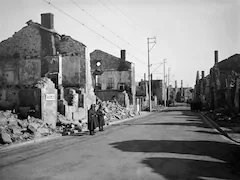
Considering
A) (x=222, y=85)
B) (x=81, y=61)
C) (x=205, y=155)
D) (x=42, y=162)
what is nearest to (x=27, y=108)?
(x=42, y=162)

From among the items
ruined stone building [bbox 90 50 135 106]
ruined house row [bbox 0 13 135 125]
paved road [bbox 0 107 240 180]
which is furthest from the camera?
ruined stone building [bbox 90 50 135 106]

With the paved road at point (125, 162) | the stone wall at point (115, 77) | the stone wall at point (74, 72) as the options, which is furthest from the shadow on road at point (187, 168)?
the stone wall at point (115, 77)

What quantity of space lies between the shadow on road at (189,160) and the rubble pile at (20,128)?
5.11m

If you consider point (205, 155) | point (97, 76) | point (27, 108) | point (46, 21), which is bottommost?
point (205, 155)

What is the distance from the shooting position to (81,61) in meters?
31.2

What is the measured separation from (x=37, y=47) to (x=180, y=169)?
27983 millimetres

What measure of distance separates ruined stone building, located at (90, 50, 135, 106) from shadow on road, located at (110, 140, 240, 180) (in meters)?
37.4

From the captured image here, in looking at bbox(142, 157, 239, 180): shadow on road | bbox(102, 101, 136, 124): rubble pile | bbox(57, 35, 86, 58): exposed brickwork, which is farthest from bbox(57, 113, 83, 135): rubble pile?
bbox(57, 35, 86, 58): exposed brickwork

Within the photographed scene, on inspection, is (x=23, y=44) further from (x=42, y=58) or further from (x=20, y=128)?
(x=20, y=128)

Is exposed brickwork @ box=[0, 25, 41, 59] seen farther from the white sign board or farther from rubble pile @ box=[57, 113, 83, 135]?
the white sign board

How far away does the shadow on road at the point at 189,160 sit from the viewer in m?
6.62

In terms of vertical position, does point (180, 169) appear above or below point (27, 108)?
below

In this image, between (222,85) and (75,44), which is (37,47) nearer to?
(75,44)

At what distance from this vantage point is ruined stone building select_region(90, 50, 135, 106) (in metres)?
49.4
